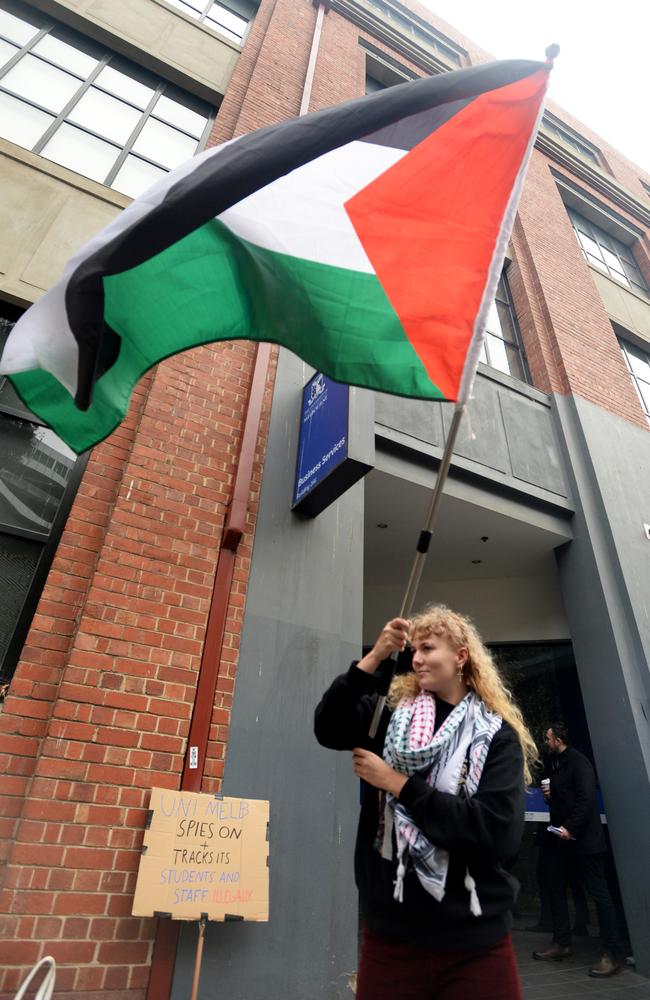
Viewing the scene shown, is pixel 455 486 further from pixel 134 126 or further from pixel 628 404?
pixel 134 126

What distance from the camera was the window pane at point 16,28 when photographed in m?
6.89

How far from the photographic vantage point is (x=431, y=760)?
193cm

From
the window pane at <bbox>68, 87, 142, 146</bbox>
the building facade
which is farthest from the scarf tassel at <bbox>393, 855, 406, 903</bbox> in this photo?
the window pane at <bbox>68, 87, 142, 146</bbox>

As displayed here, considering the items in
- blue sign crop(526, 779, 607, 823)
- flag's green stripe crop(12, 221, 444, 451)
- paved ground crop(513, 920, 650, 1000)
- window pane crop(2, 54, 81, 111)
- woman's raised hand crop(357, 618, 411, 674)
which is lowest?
paved ground crop(513, 920, 650, 1000)

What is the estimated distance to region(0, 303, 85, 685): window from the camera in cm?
406

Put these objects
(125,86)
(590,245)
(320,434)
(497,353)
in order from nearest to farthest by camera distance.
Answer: (320,434) < (125,86) < (497,353) < (590,245)

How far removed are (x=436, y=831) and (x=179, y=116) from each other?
8792 mm

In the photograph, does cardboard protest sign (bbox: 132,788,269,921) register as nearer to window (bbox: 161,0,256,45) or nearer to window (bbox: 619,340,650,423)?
window (bbox: 619,340,650,423)

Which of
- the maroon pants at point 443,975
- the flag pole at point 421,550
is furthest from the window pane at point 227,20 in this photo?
the maroon pants at point 443,975

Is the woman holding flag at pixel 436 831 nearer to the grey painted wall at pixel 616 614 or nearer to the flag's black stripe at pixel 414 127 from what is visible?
the flag's black stripe at pixel 414 127

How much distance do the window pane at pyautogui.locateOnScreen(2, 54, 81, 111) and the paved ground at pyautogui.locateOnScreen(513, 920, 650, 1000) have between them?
32.3 feet

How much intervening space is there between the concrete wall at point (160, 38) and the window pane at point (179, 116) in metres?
0.42

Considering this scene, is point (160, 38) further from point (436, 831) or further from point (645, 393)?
point (436, 831)

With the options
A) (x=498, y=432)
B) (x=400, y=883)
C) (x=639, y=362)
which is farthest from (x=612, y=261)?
(x=400, y=883)
